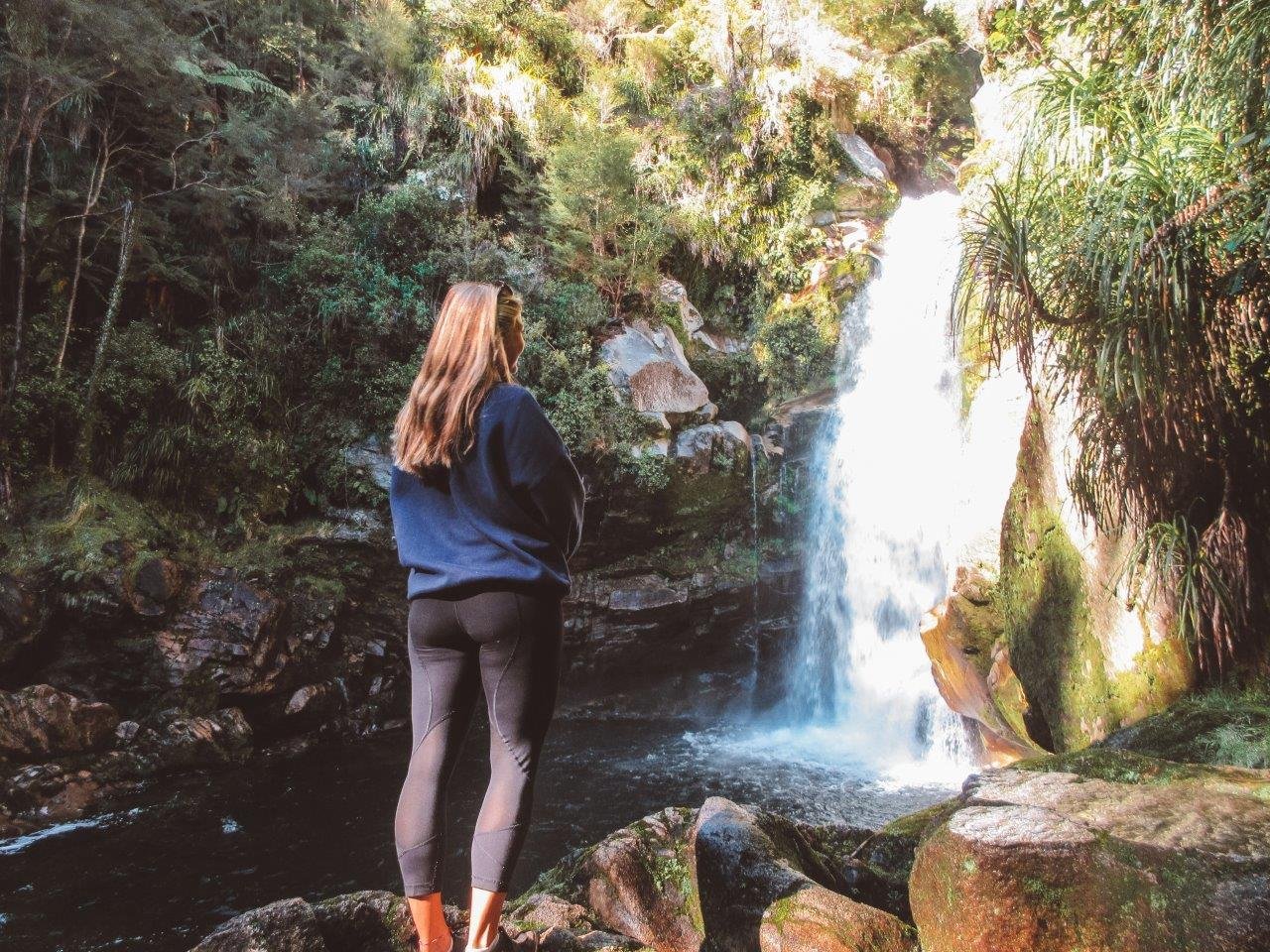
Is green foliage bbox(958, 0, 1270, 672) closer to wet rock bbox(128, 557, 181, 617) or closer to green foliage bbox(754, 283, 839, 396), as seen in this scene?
green foliage bbox(754, 283, 839, 396)

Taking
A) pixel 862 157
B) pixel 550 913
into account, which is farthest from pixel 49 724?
pixel 862 157

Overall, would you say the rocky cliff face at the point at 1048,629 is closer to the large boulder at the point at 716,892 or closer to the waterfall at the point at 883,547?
the waterfall at the point at 883,547

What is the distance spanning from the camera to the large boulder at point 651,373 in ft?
34.1

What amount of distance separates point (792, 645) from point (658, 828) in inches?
301

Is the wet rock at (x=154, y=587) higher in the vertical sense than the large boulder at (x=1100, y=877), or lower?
higher

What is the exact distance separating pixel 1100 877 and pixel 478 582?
6.40 ft

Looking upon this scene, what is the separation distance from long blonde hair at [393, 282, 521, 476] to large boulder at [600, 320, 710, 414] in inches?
322

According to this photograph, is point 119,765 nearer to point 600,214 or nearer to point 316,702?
point 316,702

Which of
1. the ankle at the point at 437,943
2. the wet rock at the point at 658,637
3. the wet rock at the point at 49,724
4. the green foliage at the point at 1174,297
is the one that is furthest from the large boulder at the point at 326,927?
the wet rock at the point at 658,637

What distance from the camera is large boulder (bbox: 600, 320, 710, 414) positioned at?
1040cm

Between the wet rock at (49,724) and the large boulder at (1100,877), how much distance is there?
23.5 ft

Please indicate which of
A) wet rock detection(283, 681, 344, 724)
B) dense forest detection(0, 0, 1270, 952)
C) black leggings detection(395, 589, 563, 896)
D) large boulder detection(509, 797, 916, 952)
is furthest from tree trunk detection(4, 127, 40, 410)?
black leggings detection(395, 589, 563, 896)

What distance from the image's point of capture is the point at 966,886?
2145mm

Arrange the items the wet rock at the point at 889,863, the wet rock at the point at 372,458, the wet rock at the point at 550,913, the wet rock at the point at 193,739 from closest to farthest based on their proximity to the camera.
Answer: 1. the wet rock at the point at 550,913
2. the wet rock at the point at 889,863
3. the wet rock at the point at 193,739
4. the wet rock at the point at 372,458
